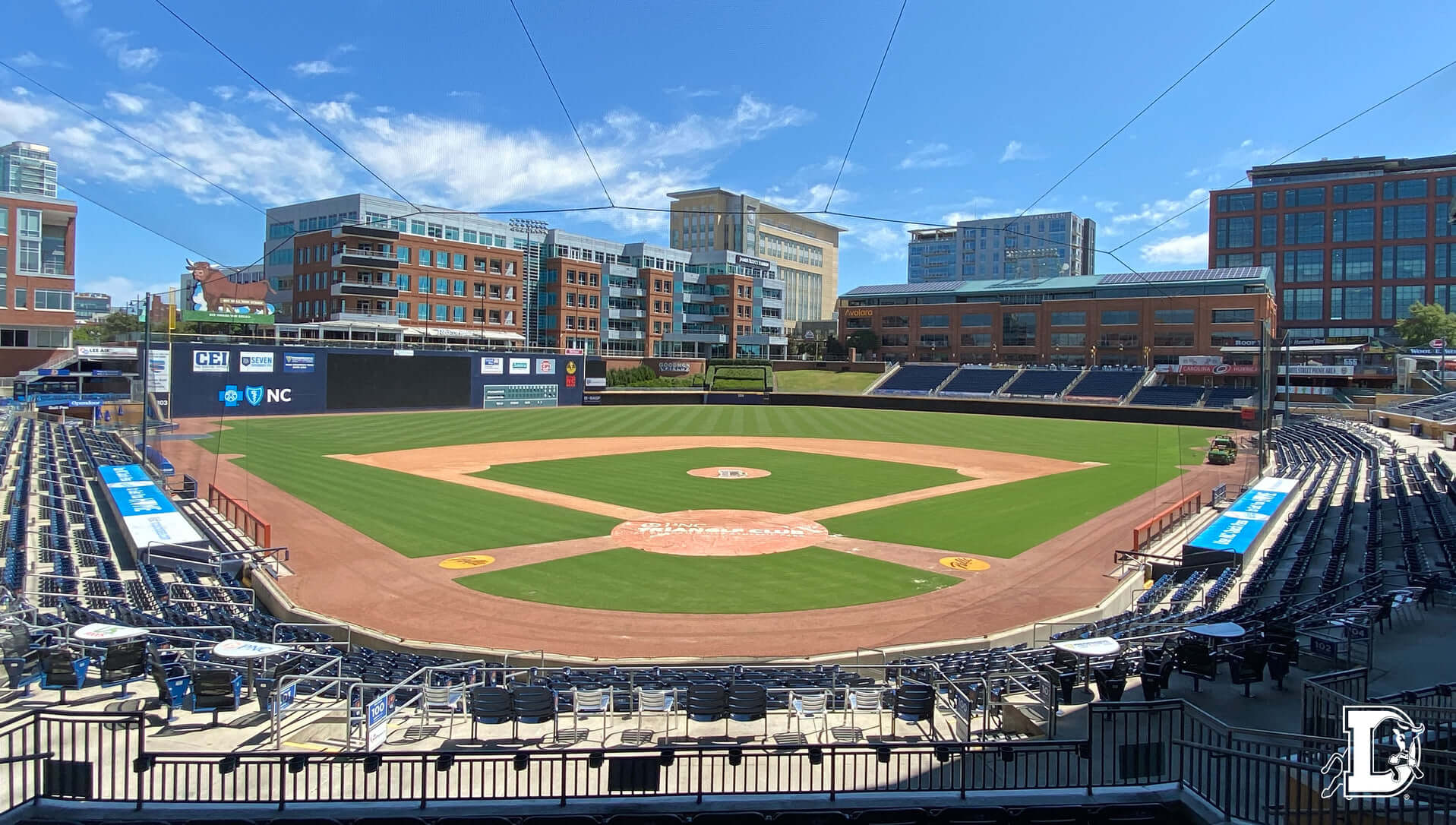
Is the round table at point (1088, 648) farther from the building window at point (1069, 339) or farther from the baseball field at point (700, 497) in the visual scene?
the building window at point (1069, 339)

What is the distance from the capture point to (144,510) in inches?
920

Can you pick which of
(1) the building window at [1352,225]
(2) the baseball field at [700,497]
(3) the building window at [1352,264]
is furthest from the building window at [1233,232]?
(2) the baseball field at [700,497]

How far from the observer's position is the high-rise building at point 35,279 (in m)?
58.2

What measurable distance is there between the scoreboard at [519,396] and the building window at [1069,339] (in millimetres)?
57013

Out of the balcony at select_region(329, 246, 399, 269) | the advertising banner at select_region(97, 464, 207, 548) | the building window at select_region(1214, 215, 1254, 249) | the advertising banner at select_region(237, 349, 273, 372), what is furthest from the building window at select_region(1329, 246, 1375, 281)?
the advertising banner at select_region(97, 464, 207, 548)

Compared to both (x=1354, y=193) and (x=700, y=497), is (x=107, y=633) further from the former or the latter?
(x=1354, y=193)

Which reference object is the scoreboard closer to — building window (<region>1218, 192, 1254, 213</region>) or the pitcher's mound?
the pitcher's mound

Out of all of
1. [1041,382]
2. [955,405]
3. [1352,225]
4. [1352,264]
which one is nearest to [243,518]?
[955,405]

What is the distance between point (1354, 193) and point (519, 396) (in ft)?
323

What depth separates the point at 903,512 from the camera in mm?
29797

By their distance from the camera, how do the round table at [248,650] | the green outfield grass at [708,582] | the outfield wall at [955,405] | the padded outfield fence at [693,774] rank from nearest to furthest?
1. the padded outfield fence at [693,774]
2. the round table at [248,650]
3. the green outfield grass at [708,582]
4. the outfield wall at [955,405]

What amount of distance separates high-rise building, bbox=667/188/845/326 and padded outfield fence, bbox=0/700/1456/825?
133 metres

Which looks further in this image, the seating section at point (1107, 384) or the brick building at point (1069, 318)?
the brick building at point (1069, 318)

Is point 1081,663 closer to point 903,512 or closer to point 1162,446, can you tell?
point 903,512
